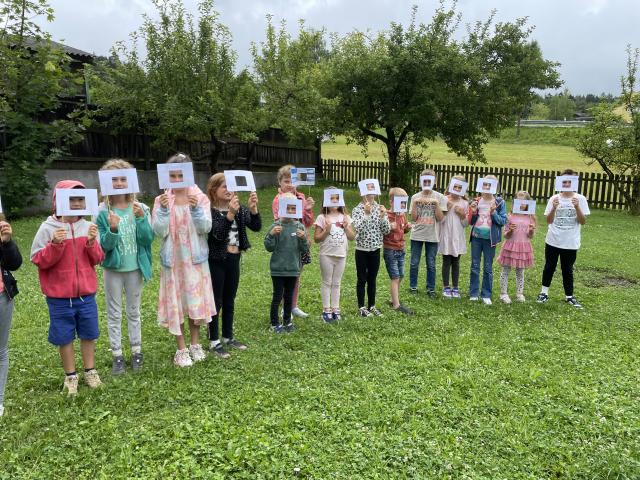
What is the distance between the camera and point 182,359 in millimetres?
4828

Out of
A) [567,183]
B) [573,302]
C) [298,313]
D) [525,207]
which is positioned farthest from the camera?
[573,302]

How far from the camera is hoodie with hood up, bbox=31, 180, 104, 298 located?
3.96 m

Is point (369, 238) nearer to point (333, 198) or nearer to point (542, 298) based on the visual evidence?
point (333, 198)

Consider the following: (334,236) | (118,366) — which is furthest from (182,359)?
(334,236)

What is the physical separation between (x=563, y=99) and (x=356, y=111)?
82917 mm

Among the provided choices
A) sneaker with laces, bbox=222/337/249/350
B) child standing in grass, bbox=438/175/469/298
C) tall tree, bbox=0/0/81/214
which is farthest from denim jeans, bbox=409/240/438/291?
tall tree, bbox=0/0/81/214

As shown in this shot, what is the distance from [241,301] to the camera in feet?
22.8

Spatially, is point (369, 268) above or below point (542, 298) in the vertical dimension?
above

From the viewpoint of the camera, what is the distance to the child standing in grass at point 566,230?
274 inches

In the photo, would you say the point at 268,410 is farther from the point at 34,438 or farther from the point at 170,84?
the point at 170,84

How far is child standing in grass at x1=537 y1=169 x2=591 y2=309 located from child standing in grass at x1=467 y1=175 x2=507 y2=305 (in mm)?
699

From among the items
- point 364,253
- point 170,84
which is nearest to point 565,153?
point 170,84

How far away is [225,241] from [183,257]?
1.46 feet

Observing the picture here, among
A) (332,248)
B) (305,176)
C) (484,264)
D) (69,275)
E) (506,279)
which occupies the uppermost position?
(305,176)
